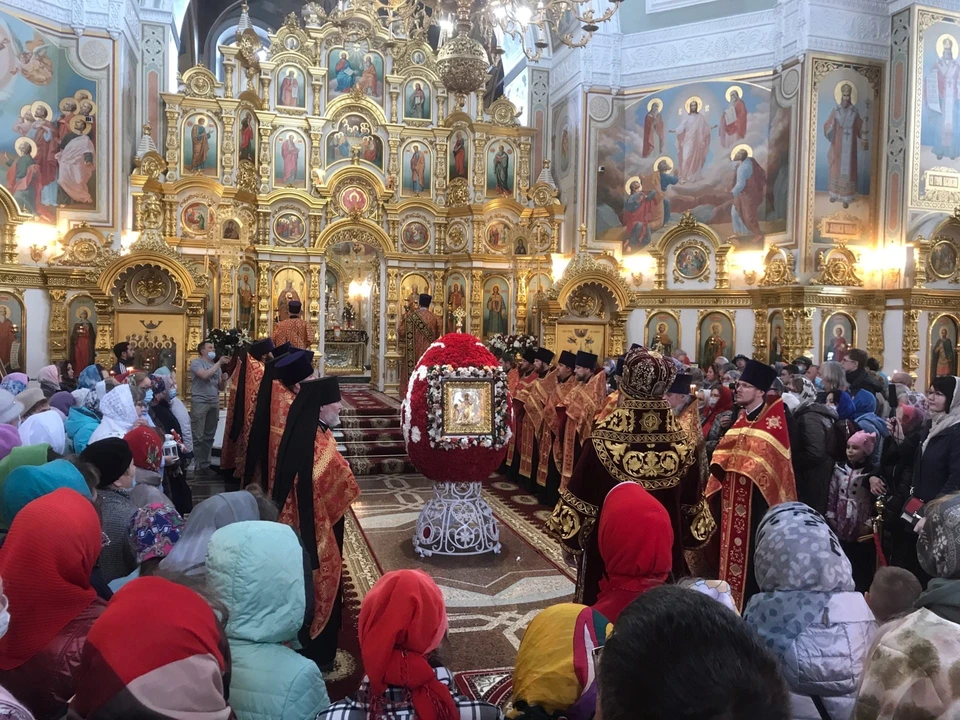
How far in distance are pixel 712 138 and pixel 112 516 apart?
16.5 metres

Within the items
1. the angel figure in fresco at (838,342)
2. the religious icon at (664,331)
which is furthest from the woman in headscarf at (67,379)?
the angel figure in fresco at (838,342)

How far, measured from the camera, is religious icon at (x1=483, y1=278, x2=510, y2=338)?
1798cm

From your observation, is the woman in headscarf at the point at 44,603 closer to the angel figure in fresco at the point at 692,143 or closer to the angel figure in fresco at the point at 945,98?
the angel figure in fresco at the point at 692,143

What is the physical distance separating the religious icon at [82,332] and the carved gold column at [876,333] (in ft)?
51.1

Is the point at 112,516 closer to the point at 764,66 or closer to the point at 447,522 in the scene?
the point at 447,522

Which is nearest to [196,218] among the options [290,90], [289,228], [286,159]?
[289,228]

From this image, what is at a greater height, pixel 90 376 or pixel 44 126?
pixel 44 126

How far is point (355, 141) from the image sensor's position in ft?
59.5

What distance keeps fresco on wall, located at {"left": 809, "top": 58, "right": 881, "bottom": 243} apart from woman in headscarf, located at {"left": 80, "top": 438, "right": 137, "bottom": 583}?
15.0 meters

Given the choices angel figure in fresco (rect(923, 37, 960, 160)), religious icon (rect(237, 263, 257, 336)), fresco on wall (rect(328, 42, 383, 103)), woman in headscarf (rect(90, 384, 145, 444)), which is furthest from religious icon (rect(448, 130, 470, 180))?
woman in headscarf (rect(90, 384, 145, 444))

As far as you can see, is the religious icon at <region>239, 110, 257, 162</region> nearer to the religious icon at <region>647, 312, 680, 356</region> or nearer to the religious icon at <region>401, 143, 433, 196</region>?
the religious icon at <region>401, 143, 433, 196</region>

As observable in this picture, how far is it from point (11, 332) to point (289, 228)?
611cm

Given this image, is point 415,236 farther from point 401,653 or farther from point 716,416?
point 401,653

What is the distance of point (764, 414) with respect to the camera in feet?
14.3
